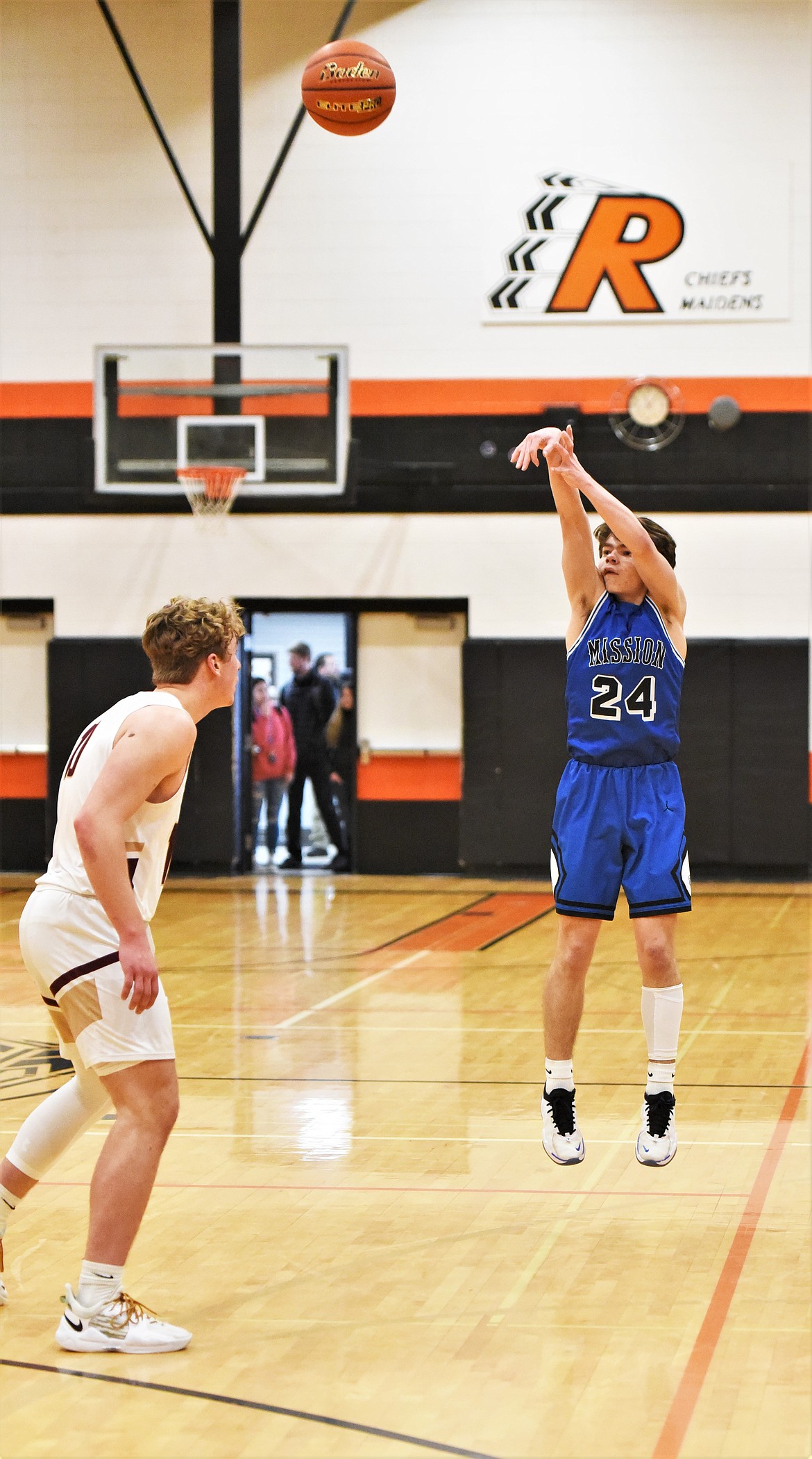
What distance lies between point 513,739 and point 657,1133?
9342 mm

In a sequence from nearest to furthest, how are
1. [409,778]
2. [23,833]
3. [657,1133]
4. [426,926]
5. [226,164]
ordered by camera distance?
1. [657,1133]
2. [426,926]
3. [226,164]
4. [409,778]
5. [23,833]

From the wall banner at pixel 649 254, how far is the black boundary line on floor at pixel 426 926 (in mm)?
5099

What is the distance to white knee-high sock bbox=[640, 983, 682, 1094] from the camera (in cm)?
433

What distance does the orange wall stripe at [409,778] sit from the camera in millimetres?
13867

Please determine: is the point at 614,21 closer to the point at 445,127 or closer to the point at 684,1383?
the point at 445,127

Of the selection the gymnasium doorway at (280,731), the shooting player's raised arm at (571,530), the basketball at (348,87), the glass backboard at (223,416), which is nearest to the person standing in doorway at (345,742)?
the gymnasium doorway at (280,731)

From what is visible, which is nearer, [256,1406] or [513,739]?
[256,1406]

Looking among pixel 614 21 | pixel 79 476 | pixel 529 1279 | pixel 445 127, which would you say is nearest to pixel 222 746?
pixel 79 476

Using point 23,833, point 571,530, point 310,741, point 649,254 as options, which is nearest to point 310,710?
point 310,741

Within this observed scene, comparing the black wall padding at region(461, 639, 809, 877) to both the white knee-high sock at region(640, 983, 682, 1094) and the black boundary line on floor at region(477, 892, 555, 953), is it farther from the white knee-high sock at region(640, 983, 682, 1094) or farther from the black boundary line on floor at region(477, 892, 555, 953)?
the white knee-high sock at region(640, 983, 682, 1094)

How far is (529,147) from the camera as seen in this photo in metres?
13.5

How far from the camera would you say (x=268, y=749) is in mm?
14453

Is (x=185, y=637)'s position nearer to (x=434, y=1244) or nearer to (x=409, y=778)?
(x=434, y=1244)

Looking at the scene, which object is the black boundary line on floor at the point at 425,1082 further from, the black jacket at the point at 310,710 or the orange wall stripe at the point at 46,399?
the orange wall stripe at the point at 46,399
